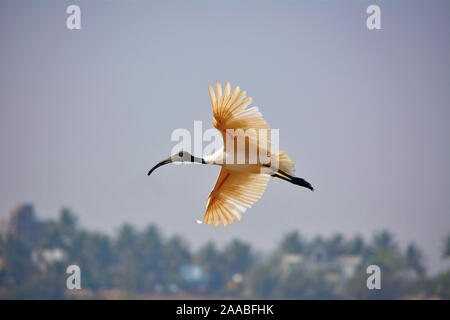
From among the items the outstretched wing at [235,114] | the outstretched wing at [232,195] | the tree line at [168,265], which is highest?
the outstretched wing at [235,114]

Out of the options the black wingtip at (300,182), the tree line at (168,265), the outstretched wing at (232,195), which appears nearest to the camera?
the black wingtip at (300,182)

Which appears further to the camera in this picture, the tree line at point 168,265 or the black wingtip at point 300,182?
the tree line at point 168,265

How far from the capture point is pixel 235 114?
9.56 meters

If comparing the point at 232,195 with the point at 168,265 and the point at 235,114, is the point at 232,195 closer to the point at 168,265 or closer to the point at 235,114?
the point at 235,114

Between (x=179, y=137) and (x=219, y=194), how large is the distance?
1.41m

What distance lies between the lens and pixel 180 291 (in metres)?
97.4

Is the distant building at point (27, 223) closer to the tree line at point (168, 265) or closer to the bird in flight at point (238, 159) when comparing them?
the tree line at point (168, 265)

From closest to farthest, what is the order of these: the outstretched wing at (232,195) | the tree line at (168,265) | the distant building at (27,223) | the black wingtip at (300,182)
Answer: 1. the black wingtip at (300,182)
2. the outstretched wing at (232,195)
3. the tree line at (168,265)
4. the distant building at (27,223)

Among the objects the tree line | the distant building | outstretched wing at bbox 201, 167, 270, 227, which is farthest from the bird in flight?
the distant building

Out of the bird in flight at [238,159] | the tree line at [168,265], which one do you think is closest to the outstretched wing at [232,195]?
the bird in flight at [238,159]

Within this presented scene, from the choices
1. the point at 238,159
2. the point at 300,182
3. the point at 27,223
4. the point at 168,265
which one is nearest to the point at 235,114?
the point at 238,159

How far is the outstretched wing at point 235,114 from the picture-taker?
30.8 feet
